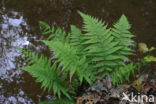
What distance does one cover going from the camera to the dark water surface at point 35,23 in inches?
108

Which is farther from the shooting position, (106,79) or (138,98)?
(106,79)

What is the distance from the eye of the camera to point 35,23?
11.7 ft

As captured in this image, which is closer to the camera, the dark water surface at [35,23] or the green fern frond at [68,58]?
the green fern frond at [68,58]

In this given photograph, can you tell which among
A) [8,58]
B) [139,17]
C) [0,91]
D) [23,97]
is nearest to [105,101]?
[23,97]

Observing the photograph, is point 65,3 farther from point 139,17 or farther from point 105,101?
point 105,101

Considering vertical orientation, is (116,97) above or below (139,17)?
below

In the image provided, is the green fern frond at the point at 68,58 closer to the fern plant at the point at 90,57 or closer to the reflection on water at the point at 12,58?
the fern plant at the point at 90,57

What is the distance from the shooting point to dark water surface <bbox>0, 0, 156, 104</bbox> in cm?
275

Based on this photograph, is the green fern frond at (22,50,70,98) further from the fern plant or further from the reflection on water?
the reflection on water

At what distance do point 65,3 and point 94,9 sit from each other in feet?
2.03

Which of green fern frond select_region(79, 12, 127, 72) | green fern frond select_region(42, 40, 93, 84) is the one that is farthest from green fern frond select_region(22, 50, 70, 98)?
green fern frond select_region(79, 12, 127, 72)

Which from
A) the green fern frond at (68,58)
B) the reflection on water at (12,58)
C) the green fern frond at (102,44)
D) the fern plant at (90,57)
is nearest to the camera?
the green fern frond at (68,58)

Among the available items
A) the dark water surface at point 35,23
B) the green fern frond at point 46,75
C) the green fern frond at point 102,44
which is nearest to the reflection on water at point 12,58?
the dark water surface at point 35,23

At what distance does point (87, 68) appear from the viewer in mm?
2340
